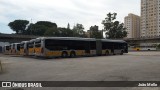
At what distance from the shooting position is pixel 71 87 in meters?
9.96

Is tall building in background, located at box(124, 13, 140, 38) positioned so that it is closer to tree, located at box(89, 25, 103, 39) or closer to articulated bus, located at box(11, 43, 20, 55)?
tree, located at box(89, 25, 103, 39)


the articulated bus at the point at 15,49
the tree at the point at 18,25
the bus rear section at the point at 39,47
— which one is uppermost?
the tree at the point at 18,25

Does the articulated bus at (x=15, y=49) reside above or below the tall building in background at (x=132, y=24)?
below

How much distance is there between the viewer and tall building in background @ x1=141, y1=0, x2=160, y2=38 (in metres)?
143

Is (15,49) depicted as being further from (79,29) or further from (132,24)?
(132,24)

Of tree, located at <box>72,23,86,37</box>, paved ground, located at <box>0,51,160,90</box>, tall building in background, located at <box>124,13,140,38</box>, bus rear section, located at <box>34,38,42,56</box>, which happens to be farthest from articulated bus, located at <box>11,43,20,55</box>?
tall building in background, located at <box>124,13,140,38</box>

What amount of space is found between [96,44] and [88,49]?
2.25 metres

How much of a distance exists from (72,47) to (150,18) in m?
123

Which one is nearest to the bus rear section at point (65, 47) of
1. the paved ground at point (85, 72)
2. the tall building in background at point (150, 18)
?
the paved ground at point (85, 72)

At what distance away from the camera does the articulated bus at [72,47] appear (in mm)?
31656

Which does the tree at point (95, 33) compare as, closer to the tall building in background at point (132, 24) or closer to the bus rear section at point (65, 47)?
the tall building in background at point (132, 24)

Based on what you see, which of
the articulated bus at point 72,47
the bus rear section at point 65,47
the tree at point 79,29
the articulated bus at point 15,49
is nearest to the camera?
the bus rear section at point 65,47

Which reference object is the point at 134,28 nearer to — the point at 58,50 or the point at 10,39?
the point at 10,39

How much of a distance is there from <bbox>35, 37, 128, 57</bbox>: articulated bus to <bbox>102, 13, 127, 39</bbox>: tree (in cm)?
6961
